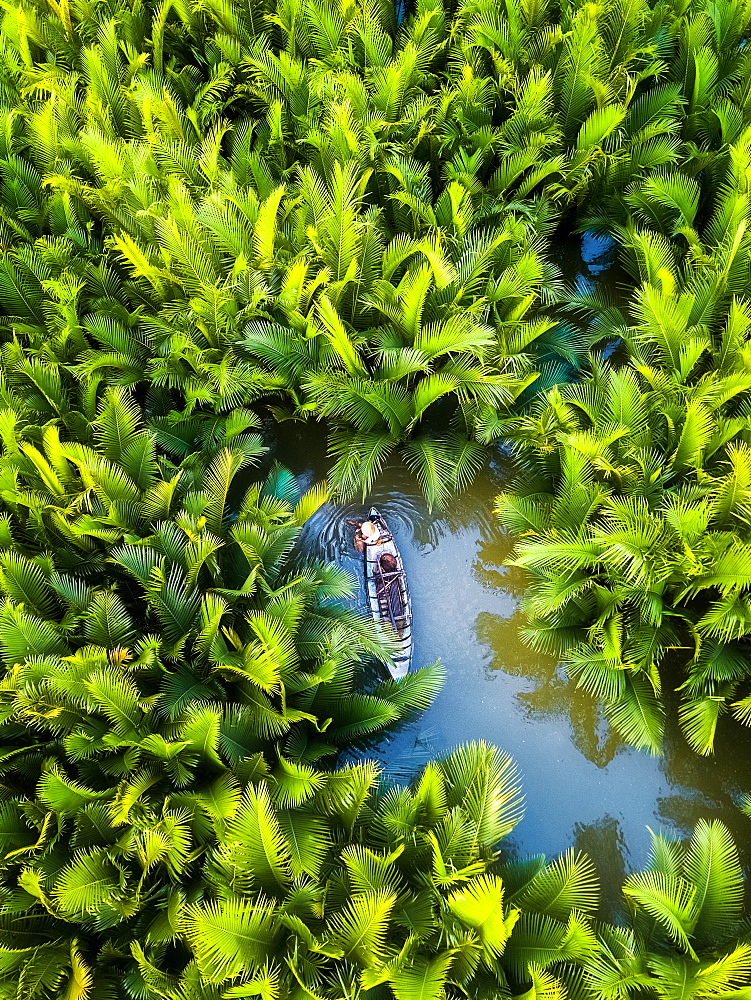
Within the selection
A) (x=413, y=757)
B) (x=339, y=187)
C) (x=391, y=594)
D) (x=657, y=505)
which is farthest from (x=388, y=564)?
(x=339, y=187)

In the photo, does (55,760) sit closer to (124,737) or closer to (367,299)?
(124,737)

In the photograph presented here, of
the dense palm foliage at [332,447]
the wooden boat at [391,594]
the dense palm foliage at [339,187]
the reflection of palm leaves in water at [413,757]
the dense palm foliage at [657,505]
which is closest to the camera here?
the dense palm foliage at [332,447]

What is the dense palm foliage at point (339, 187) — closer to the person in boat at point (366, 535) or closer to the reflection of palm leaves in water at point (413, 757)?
the person in boat at point (366, 535)

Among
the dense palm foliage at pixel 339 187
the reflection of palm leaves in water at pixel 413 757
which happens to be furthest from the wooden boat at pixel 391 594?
the dense palm foliage at pixel 339 187

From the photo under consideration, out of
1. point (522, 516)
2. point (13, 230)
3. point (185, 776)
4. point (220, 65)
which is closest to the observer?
point (185, 776)

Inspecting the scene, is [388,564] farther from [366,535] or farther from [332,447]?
[332,447]

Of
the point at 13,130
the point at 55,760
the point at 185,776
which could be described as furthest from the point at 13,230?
the point at 185,776

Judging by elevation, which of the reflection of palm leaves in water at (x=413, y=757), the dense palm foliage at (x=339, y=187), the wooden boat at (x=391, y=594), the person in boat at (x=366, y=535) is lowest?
the reflection of palm leaves in water at (x=413, y=757)
